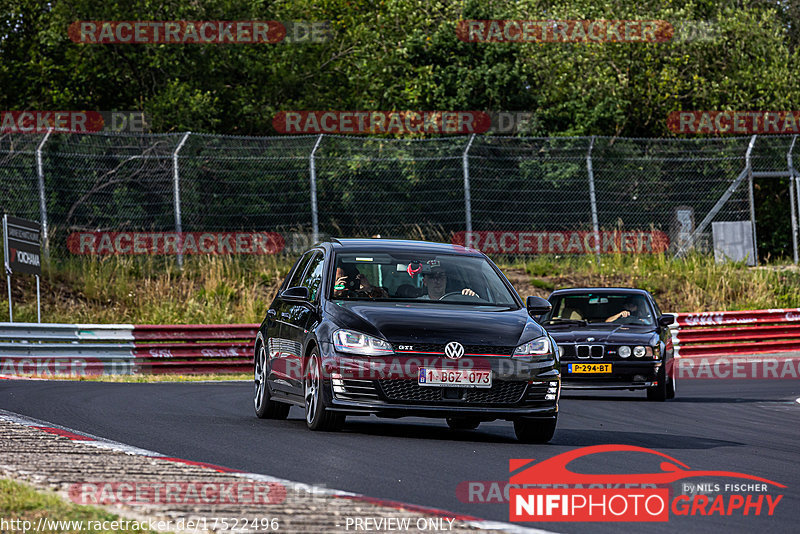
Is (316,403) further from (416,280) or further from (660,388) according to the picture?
(660,388)

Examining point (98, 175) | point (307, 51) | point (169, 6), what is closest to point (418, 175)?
point (98, 175)

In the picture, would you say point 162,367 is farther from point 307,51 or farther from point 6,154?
Answer: point 307,51

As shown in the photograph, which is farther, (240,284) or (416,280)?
(240,284)

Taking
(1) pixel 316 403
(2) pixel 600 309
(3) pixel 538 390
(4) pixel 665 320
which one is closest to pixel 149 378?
(2) pixel 600 309

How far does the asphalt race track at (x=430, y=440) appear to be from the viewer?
270 inches

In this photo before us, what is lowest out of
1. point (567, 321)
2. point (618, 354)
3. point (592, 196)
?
point (618, 354)

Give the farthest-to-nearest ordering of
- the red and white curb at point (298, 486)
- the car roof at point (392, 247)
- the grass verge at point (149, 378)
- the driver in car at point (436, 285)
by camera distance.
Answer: the grass verge at point (149, 378) < the car roof at point (392, 247) < the driver in car at point (436, 285) < the red and white curb at point (298, 486)

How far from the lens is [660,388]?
15.7m

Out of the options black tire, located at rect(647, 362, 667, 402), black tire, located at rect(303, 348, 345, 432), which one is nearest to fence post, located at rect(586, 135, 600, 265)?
black tire, located at rect(647, 362, 667, 402)

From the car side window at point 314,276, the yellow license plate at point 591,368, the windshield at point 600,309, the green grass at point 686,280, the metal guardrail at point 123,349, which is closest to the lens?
the car side window at point 314,276

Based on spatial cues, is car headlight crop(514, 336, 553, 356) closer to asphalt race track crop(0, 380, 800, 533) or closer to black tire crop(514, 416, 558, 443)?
black tire crop(514, 416, 558, 443)

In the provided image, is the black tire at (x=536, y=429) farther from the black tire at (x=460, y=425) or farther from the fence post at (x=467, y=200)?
the fence post at (x=467, y=200)

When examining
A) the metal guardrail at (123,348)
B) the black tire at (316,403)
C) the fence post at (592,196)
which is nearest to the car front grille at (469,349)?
the black tire at (316,403)

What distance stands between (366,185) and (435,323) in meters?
16.1
